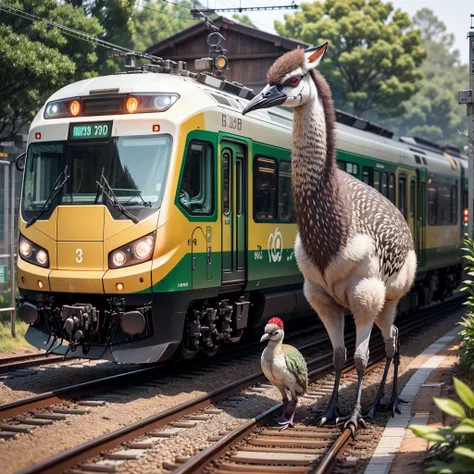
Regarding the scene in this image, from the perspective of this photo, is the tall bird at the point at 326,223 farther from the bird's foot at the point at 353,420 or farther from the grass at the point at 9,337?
the grass at the point at 9,337

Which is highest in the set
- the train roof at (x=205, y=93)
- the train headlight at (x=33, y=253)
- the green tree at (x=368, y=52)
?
the green tree at (x=368, y=52)

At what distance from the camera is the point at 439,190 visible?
2175 centimetres

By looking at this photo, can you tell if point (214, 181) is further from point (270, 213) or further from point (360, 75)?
point (360, 75)

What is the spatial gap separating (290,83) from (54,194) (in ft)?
12.0

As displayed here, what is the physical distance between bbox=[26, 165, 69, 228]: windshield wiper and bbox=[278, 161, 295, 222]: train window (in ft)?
13.1

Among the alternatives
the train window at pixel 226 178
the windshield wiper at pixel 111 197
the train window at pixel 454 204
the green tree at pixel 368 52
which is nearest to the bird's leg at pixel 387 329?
the train window at pixel 226 178

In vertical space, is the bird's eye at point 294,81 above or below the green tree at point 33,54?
below

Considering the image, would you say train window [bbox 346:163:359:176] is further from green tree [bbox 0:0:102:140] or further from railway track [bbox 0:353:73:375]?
railway track [bbox 0:353:73:375]

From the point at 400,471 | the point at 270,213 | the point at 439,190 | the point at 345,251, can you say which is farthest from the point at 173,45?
the point at 400,471

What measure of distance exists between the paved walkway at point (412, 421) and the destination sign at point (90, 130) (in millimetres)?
4849

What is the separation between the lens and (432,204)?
2083 centimetres

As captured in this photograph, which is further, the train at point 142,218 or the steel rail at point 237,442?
the train at point 142,218

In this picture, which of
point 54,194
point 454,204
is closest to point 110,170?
point 54,194

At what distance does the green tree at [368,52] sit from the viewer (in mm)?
43344
